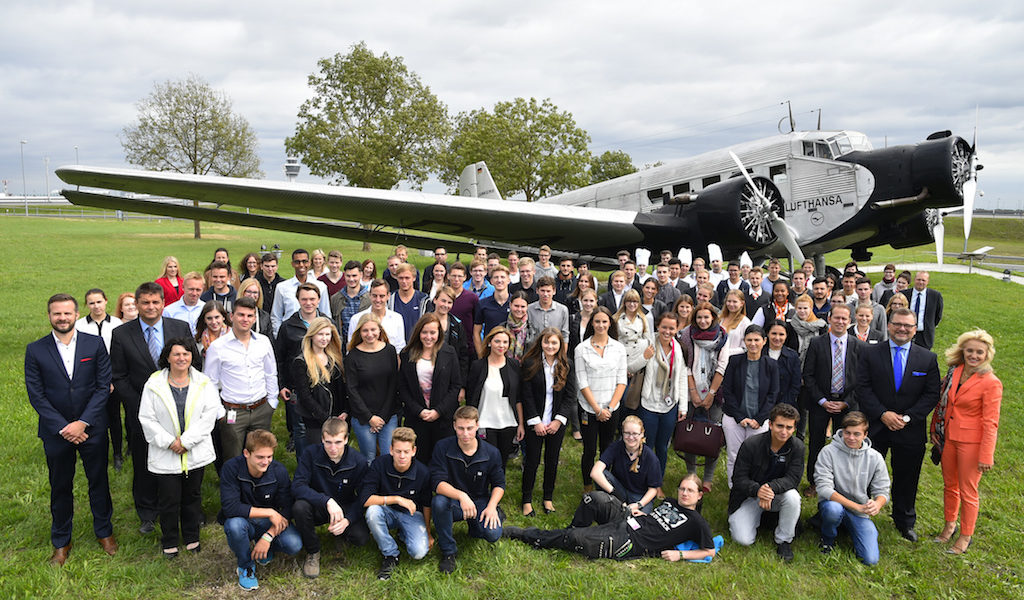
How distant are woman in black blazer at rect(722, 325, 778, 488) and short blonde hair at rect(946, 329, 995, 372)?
4.21 feet

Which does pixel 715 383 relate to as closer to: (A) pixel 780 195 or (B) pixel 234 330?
(B) pixel 234 330

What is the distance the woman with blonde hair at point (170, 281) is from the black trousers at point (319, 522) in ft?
12.7

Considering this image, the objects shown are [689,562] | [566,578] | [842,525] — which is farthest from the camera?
[842,525]

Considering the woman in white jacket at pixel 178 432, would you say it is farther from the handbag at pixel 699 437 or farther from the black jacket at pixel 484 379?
the handbag at pixel 699 437

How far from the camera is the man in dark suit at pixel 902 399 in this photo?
4.75 meters

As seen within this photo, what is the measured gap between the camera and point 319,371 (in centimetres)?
479

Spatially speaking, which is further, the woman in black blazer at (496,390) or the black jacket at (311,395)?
the woman in black blazer at (496,390)

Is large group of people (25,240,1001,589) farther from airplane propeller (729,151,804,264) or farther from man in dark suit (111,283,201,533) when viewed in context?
airplane propeller (729,151,804,264)

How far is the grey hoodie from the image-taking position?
4496 millimetres

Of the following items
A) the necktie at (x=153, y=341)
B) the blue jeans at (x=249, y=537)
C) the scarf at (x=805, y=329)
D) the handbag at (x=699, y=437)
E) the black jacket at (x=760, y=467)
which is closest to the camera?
the blue jeans at (x=249, y=537)

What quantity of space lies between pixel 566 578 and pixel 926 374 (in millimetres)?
3378

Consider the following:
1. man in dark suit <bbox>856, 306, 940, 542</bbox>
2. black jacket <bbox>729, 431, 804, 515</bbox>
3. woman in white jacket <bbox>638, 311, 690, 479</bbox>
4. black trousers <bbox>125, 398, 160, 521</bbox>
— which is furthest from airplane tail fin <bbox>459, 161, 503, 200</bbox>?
black trousers <bbox>125, 398, 160, 521</bbox>

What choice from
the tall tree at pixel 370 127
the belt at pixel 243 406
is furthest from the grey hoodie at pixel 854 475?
the tall tree at pixel 370 127

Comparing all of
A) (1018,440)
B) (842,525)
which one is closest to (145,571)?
(842,525)
